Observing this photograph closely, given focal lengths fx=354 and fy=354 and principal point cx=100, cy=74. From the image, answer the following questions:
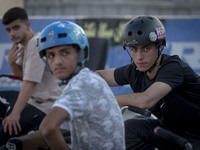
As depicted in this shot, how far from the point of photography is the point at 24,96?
3.58 metres

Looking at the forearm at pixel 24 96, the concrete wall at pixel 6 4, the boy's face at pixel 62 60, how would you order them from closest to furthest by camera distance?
1. the boy's face at pixel 62 60
2. the forearm at pixel 24 96
3. the concrete wall at pixel 6 4

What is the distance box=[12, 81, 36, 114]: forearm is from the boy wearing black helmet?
0.99 metres

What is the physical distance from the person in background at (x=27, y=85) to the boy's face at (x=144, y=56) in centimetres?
98

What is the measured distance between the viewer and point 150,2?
1521cm

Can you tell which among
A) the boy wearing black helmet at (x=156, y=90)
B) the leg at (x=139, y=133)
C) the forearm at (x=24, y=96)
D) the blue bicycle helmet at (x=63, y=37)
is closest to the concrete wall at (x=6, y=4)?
the forearm at (x=24, y=96)

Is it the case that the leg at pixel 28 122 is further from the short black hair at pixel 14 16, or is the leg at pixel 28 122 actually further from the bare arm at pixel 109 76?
the short black hair at pixel 14 16

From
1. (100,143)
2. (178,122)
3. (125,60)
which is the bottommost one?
(125,60)

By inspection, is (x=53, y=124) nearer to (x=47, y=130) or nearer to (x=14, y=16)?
(x=47, y=130)

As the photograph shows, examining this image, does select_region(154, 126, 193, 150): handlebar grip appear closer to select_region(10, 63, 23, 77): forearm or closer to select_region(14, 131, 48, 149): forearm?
select_region(14, 131, 48, 149): forearm

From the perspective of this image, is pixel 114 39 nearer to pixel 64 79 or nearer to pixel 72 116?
pixel 64 79

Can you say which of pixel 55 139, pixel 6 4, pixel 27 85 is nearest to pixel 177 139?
pixel 55 139

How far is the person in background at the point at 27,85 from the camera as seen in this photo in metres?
3.42

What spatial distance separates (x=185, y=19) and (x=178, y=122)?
534cm

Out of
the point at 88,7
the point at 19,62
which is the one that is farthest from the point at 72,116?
the point at 88,7
